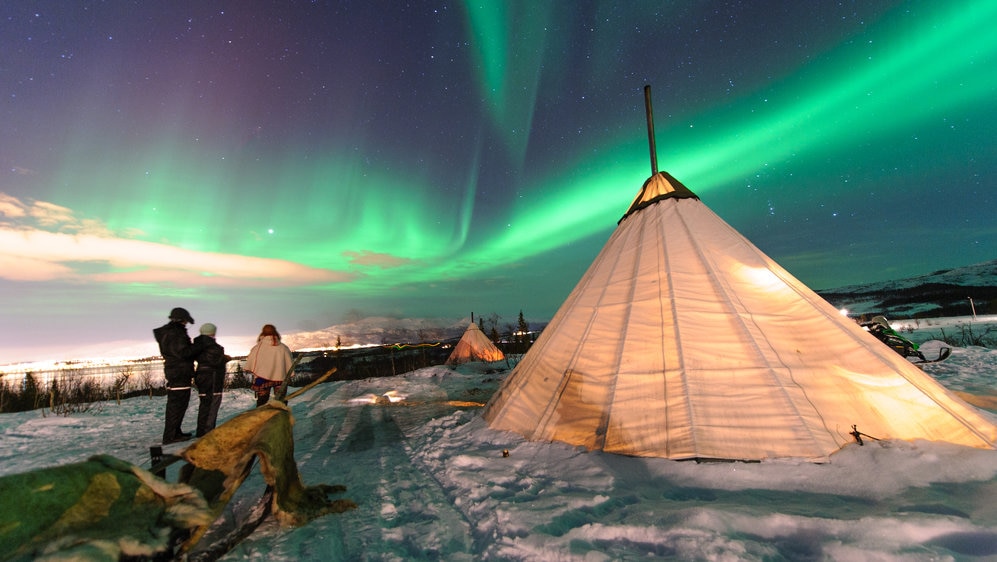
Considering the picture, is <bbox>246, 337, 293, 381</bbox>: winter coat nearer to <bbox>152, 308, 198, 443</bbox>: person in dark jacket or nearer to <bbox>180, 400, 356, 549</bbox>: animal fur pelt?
<bbox>152, 308, 198, 443</bbox>: person in dark jacket

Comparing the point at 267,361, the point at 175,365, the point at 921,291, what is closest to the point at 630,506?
the point at 267,361

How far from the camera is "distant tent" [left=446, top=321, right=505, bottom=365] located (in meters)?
20.4

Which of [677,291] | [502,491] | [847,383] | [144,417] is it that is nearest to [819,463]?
[847,383]

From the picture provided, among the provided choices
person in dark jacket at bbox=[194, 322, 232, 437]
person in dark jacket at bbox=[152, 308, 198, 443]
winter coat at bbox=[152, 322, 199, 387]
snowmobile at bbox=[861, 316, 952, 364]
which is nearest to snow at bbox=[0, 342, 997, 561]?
person in dark jacket at bbox=[152, 308, 198, 443]

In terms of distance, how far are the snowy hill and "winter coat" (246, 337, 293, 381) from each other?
62734mm

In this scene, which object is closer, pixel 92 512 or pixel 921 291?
pixel 92 512

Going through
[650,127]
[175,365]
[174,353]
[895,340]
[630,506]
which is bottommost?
[630,506]

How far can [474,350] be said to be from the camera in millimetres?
20516

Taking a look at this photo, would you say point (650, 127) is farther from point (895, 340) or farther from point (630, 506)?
point (895, 340)

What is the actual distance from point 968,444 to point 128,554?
225 inches

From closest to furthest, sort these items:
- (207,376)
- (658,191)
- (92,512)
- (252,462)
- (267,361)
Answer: (92,512), (252,462), (207,376), (658,191), (267,361)

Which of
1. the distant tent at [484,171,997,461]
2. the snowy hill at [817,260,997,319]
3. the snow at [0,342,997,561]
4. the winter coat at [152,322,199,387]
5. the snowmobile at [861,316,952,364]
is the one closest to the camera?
the snow at [0,342,997,561]

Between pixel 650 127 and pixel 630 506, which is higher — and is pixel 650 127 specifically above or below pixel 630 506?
above

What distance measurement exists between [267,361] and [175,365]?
1148 mm
